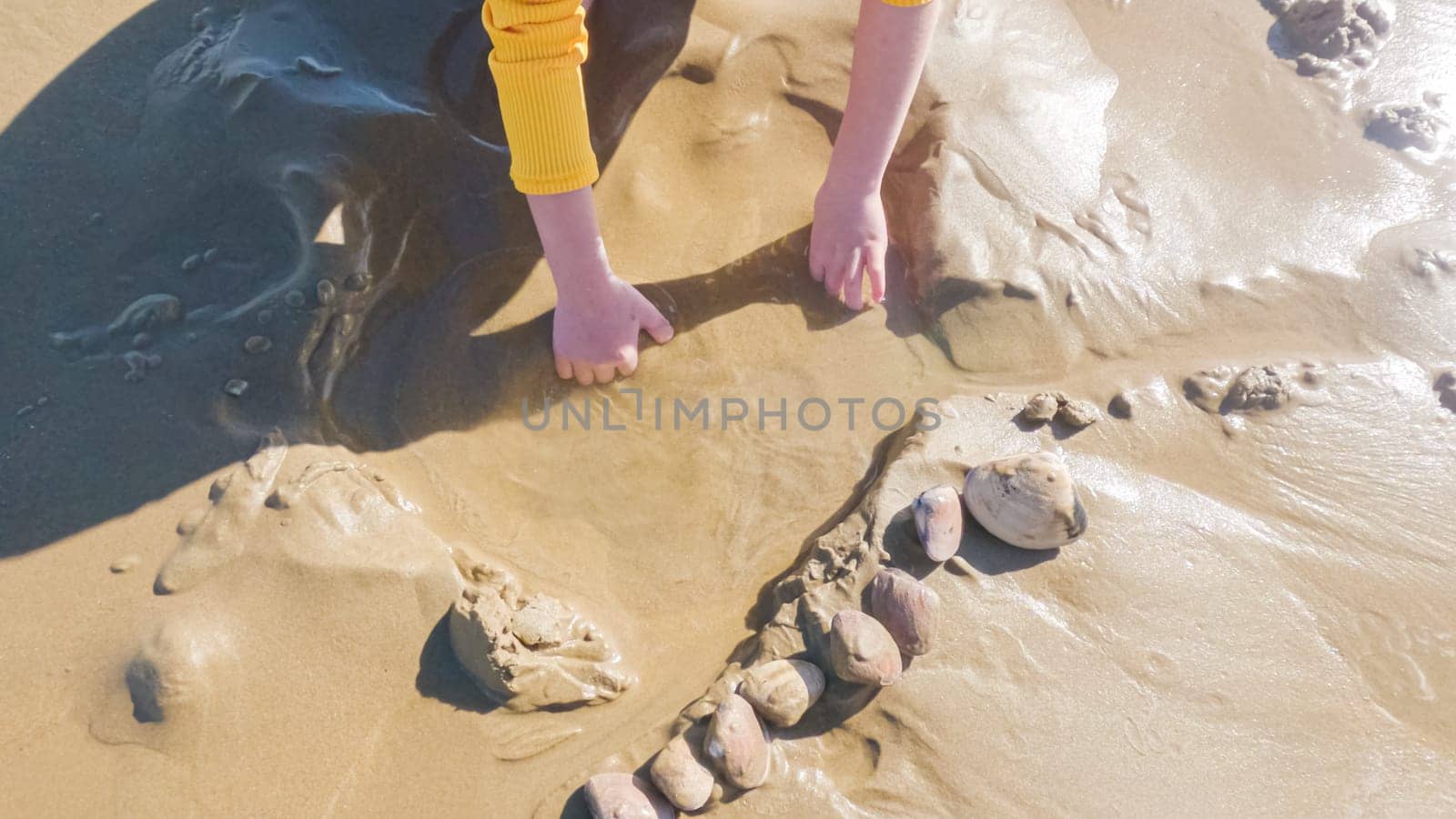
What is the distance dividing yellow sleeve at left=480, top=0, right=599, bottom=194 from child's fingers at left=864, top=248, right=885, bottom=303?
765 mm

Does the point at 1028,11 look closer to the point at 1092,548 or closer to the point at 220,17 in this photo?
the point at 1092,548

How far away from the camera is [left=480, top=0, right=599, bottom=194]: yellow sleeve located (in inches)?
65.9

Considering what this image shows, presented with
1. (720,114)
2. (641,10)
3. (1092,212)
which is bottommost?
(1092,212)

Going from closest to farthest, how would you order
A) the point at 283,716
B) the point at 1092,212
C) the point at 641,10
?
the point at 283,716, the point at 1092,212, the point at 641,10

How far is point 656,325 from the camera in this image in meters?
2.17

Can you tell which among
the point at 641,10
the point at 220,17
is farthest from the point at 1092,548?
the point at 220,17

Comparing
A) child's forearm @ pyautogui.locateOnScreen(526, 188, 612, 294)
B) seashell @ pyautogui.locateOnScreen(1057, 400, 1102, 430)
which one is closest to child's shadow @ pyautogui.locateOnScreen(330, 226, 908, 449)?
child's forearm @ pyautogui.locateOnScreen(526, 188, 612, 294)

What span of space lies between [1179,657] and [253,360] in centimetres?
212

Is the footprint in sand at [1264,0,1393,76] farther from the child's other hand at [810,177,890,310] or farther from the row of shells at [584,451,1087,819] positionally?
the row of shells at [584,451,1087,819]

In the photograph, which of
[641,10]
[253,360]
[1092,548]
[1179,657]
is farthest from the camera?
[641,10]

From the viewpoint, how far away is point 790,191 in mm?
2430

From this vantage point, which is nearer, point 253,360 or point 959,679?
point 959,679

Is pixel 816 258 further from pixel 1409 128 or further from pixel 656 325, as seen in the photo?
pixel 1409 128
